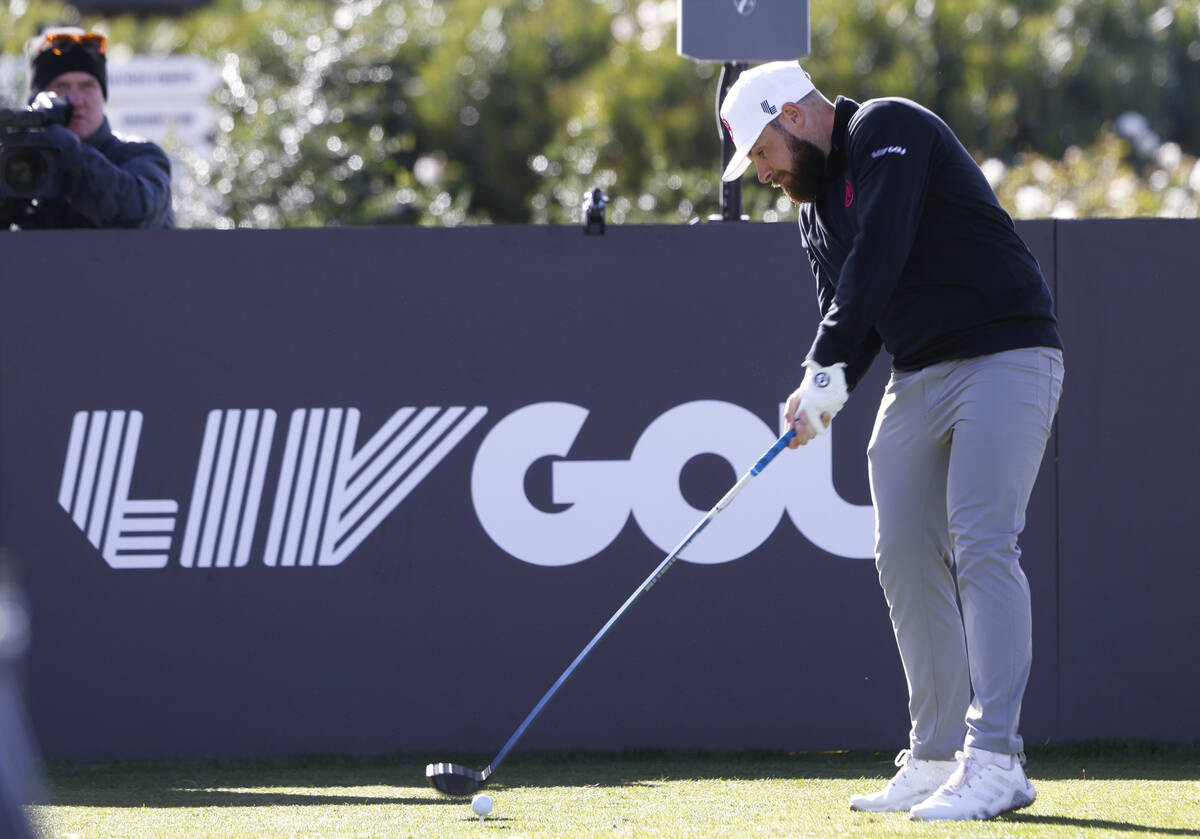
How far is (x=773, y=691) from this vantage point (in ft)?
17.2

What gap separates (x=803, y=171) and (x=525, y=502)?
1.74 m

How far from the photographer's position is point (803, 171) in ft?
12.8

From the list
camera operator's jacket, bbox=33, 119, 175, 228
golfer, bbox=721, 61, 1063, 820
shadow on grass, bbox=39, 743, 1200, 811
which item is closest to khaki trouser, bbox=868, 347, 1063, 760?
golfer, bbox=721, 61, 1063, 820

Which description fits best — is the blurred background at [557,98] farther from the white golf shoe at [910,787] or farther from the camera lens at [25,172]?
the white golf shoe at [910,787]

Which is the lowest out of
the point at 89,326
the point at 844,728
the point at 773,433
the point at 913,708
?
the point at 844,728

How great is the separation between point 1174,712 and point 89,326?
3674 millimetres

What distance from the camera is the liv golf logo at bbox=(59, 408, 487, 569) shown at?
5.24 metres

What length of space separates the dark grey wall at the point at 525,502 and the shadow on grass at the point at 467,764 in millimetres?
67

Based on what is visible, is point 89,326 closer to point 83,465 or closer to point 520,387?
point 83,465

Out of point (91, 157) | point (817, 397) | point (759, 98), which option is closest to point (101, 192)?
point (91, 157)

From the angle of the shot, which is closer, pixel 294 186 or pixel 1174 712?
pixel 1174 712

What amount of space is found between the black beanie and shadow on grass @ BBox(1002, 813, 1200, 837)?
4473 mm

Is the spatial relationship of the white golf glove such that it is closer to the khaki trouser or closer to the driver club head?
the khaki trouser

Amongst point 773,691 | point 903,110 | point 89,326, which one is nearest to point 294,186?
point 89,326
